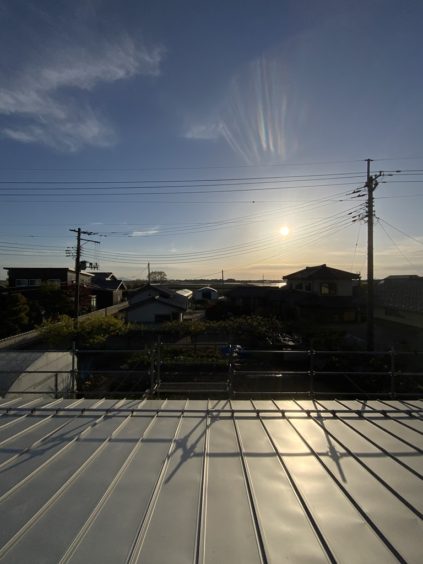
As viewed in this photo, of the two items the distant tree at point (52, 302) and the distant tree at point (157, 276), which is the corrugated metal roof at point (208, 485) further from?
the distant tree at point (157, 276)

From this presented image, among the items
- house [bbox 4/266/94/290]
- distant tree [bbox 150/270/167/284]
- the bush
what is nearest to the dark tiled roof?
the bush

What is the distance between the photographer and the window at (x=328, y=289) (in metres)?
28.2

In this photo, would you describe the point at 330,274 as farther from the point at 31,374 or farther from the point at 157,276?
the point at 157,276

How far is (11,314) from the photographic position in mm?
18500

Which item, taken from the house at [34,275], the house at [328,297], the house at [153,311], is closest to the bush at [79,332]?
the house at [153,311]

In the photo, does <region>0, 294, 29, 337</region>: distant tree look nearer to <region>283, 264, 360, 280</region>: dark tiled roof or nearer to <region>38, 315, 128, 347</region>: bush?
<region>38, 315, 128, 347</region>: bush

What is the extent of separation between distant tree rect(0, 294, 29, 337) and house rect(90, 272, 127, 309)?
15.9m

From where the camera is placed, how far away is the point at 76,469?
314 cm

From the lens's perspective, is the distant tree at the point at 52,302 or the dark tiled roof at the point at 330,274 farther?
the dark tiled roof at the point at 330,274

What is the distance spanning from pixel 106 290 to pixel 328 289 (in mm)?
22575

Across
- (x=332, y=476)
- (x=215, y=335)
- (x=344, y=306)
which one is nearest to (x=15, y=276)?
(x=215, y=335)

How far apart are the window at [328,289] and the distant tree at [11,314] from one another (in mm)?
22333

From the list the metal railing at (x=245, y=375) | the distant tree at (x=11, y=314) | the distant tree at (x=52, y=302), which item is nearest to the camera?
the metal railing at (x=245, y=375)

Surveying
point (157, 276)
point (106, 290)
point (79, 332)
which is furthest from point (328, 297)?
point (157, 276)
